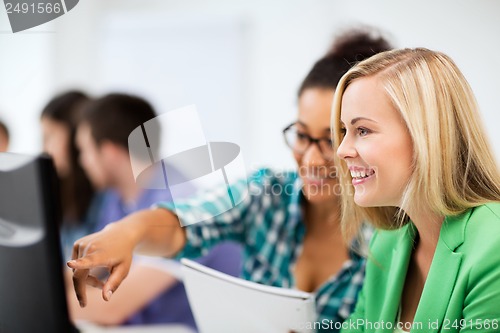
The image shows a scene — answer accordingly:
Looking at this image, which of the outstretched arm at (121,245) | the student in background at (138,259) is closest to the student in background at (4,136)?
the student in background at (138,259)

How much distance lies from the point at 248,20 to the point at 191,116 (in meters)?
1.06

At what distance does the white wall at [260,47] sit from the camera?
0.63m

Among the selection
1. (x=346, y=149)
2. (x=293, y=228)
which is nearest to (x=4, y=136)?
(x=293, y=228)

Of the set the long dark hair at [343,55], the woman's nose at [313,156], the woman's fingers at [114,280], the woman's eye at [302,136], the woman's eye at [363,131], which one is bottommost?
the woman's fingers at [114,280]

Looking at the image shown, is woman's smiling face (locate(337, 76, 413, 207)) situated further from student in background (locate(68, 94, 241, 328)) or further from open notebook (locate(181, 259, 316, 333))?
student in background (locate(68, 94, 241, 328))

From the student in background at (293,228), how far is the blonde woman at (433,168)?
0.08 m

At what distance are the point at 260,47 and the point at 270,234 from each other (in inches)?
36.2

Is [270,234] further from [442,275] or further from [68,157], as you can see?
[68,157]

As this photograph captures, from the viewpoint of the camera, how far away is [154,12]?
1.71m

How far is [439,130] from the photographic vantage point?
535 mm

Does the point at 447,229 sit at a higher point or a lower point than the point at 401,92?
lower

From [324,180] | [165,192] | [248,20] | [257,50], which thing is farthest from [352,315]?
[248,20]

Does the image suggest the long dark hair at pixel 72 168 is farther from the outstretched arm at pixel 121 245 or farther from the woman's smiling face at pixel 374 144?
the woman's smiling face at pixel 374 144

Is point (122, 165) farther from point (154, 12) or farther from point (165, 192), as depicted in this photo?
point (154, 12)
